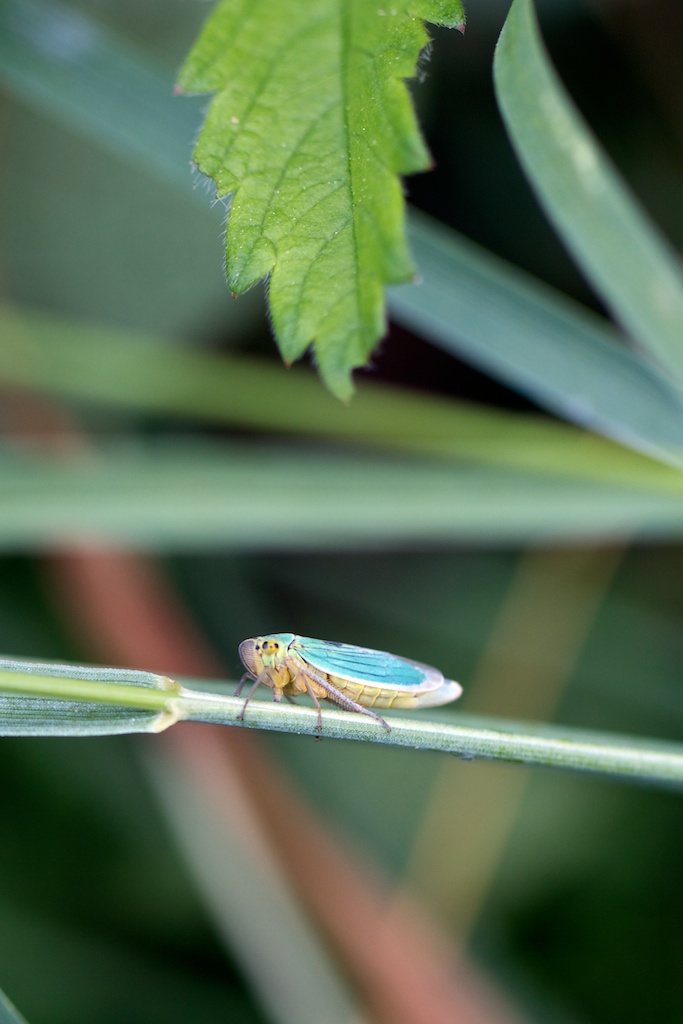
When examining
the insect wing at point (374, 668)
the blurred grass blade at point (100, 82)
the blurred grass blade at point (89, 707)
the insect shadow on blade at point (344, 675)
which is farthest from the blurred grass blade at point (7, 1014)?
the blurred grass blade at point (100, 82)

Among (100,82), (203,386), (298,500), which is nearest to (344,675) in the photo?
(298,500)

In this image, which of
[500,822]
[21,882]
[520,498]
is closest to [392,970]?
[500,822]

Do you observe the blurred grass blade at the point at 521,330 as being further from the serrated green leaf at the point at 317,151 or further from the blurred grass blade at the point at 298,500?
the serrated green leaf at the point at 317,151

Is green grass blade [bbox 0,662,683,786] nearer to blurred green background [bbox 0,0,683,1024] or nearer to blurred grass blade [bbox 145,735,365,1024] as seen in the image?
blurred green background [bbox 0,0,683,1024]

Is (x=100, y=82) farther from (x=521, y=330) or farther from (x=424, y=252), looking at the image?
Result: (x=521, y=330)

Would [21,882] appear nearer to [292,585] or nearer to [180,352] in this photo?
[292,585]

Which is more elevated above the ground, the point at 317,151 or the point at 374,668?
the point at 317,151
